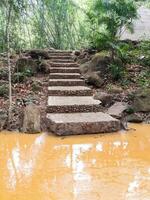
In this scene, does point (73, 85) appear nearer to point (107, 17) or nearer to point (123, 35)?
point (107, 17)

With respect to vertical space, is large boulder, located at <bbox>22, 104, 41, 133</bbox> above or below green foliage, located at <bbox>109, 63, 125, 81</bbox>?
below

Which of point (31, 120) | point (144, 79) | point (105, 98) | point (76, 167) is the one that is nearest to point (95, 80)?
point (144, 79)

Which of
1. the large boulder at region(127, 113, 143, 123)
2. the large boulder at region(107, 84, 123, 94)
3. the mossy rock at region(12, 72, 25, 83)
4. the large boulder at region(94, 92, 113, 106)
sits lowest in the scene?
the large boulder at region(127, 113, 143, 123)

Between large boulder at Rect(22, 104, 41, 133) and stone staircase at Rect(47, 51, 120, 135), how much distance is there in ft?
0.51

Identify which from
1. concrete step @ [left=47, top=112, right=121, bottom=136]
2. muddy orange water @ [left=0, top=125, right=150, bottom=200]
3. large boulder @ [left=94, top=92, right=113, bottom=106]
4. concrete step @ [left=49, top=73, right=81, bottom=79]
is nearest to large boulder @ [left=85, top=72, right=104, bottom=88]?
concrete step @ [left=49, top=73, right=81, bottom=79]

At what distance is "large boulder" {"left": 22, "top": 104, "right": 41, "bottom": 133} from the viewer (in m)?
4.95

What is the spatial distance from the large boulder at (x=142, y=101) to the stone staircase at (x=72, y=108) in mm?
659

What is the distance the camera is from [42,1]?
10375 millimetres

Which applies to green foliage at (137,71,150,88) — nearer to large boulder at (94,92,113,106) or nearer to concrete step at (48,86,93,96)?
large boulder at (94,92,113,106)

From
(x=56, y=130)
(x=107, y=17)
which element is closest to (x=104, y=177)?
(x=56, y=130)

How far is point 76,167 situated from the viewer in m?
Answer: 3.57

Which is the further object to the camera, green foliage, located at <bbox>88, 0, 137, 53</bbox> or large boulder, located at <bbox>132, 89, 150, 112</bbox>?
green foliage, located at <bbox>88, 0, 137, 53</bbox>

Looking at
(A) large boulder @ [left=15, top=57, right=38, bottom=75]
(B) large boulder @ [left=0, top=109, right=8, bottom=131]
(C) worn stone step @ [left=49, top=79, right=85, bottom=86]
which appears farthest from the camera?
(A) large boulder @ [left=15, top=57, right=38, bottom=75]

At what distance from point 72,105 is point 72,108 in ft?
0.15
